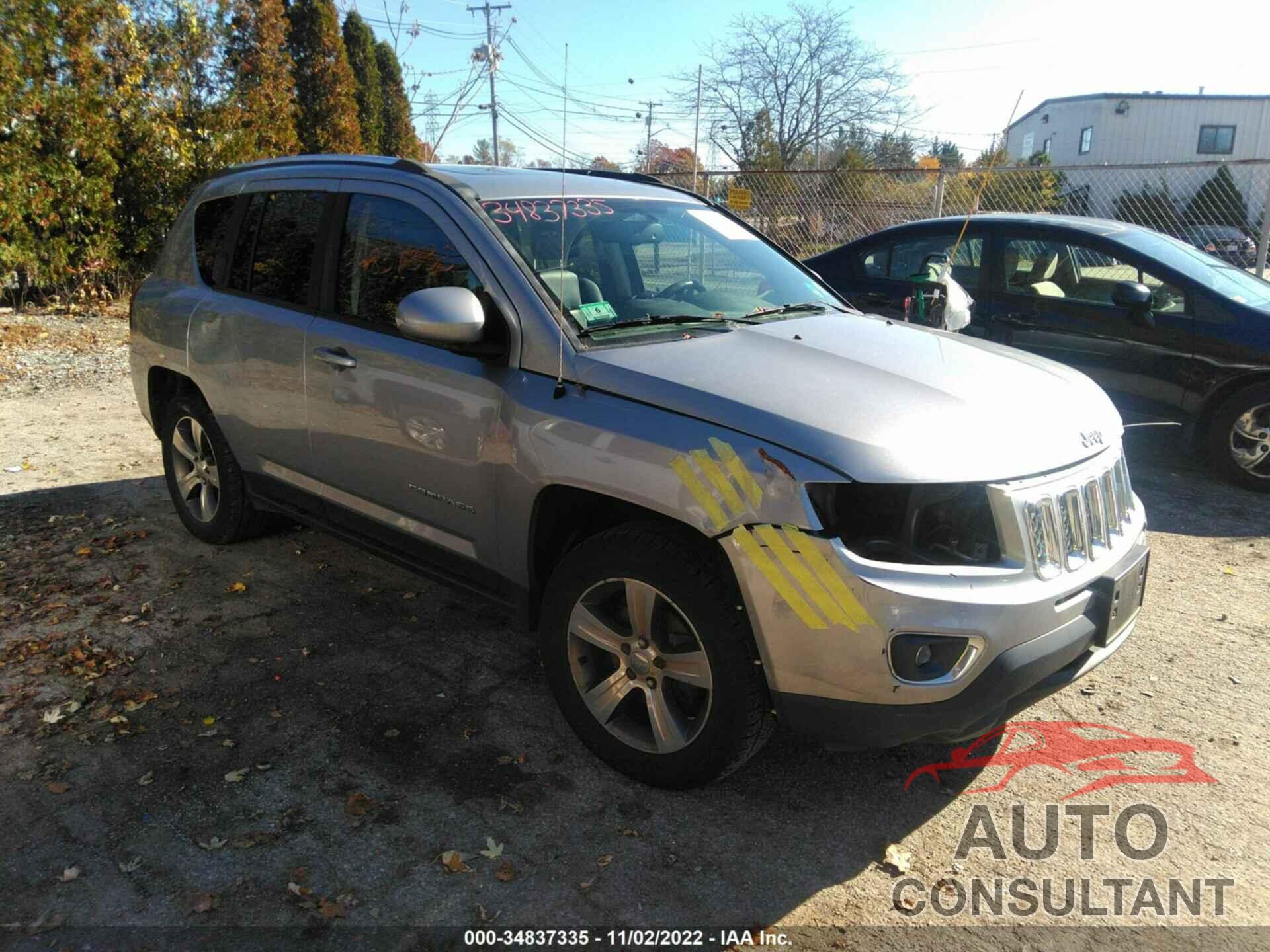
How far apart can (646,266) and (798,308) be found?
0.65 metres

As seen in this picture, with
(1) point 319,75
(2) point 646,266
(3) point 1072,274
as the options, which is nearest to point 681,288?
(2) point 646,266

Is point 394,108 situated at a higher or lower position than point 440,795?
higher

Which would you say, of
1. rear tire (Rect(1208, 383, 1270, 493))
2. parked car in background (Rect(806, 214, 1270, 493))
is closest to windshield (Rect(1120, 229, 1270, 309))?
parked car in background (Rect(806, 214, 1270, 493))

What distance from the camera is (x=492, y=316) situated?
10.5 ft

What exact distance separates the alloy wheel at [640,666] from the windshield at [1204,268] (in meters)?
5.19

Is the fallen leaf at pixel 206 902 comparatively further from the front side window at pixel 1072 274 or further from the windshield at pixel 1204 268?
the windshield at pixel 1204 268

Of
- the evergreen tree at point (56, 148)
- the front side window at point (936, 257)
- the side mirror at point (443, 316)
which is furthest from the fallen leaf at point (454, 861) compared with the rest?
the evergreen tree at point (56, 148)

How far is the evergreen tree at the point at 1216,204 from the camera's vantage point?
1066 centimetres

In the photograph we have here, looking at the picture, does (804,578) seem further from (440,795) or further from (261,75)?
(261,75)

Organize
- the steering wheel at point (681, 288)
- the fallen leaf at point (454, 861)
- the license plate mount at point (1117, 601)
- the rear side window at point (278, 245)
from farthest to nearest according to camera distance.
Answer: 1. the rear side window at point (278, 245)
2. the steering wheel at point (681, 288)
3. the license plate mount at point (1117, 601)
4. the fallen leaf at point (454, 861)

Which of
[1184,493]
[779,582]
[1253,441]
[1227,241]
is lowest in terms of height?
[1184,493]

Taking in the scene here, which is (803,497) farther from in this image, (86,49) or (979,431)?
(86,49)

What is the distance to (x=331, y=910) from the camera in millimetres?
2500

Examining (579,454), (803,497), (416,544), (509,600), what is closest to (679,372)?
(579,454)
